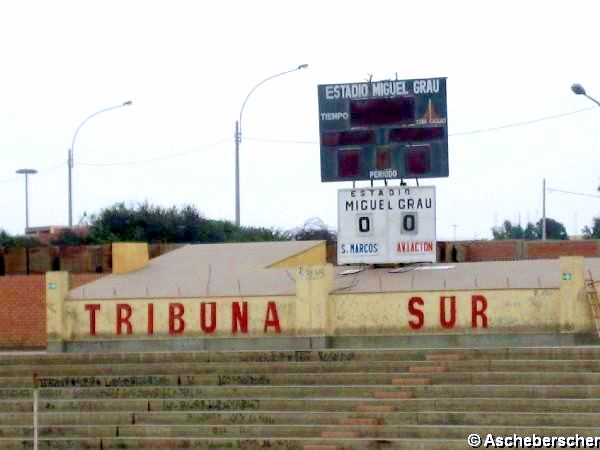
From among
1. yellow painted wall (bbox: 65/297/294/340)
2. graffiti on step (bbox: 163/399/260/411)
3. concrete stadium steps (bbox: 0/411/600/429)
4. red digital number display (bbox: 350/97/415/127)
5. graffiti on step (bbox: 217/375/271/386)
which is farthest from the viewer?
red digital number display (bbox: 350/97/415/127)

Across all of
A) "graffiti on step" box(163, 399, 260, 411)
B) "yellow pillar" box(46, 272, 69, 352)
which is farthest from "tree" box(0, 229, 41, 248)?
"graffiti on step" box(163, 399, 260, 411)

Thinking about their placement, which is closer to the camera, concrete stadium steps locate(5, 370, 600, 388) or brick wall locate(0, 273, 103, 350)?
concrete stadium steps locate(5, 370, 600, 388)

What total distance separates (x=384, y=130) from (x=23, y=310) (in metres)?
14.9

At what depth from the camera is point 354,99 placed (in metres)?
30.2

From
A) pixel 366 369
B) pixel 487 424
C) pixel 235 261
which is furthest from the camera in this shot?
pixel 235 261

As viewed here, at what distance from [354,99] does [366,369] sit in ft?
25.2

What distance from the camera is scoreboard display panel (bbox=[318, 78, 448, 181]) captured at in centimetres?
2964

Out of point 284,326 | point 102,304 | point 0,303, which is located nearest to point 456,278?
point 284,326

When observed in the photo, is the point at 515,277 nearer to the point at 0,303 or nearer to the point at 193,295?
the point at 193,295

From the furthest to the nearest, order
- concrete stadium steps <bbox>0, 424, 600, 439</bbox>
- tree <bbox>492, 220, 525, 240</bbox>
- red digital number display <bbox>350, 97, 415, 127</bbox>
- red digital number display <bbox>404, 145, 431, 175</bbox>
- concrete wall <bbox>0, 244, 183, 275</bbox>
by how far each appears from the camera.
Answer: tree <bbox>492, 220, 525, 240</bbox>
concrete wall <bbox>0, 244, 183, 275</bbox>
red digital number display <bbox>350, 97, 415, 127</bbox>
red digital number display <bbox>404, 145, 431, 175</bbox>
concrete stadium steps <bbox>0, 424, 600, 439</bbox>

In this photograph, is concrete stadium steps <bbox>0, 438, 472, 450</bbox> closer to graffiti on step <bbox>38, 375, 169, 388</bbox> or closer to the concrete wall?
graffiti on step <bbox>38, 375, 169, 388</bbox>

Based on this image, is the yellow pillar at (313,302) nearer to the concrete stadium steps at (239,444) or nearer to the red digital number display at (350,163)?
the red digital number display at (350,163)

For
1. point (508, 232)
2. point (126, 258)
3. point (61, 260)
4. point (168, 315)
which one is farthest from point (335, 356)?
point (508, 232)

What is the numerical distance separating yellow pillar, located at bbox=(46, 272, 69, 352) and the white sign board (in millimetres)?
6765
